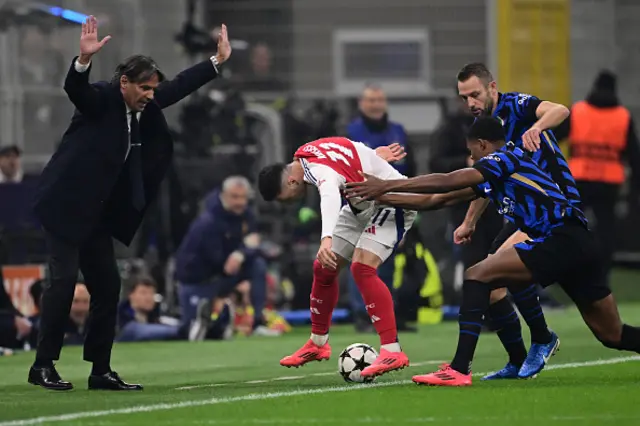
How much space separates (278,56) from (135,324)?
10.2m

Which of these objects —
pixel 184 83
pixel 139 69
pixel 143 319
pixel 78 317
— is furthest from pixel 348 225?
pixel 143 319

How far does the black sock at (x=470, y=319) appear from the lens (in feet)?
31.0

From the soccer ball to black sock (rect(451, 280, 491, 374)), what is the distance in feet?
2.68

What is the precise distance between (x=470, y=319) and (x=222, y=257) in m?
7.97

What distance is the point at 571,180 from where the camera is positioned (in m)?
10.1

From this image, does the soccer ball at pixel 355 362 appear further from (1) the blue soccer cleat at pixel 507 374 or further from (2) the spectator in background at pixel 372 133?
(2) the spectator in background at pixel 372 133

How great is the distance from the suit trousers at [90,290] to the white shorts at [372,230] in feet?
4.82

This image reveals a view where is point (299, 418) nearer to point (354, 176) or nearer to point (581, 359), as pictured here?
point (354, 176)

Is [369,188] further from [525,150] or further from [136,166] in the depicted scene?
[136,166]

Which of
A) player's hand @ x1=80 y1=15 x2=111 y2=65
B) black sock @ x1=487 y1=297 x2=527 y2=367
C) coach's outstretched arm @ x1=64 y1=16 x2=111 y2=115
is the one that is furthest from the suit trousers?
black sock @ x1=487 y1=297 x2=527 y2=367

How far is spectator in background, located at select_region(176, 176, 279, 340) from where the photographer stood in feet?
56.0

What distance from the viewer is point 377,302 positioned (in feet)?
33.8

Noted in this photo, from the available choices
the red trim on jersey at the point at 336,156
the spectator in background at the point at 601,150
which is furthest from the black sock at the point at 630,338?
the spectator in background at the point at 601,150

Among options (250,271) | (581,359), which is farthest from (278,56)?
(581,359)
